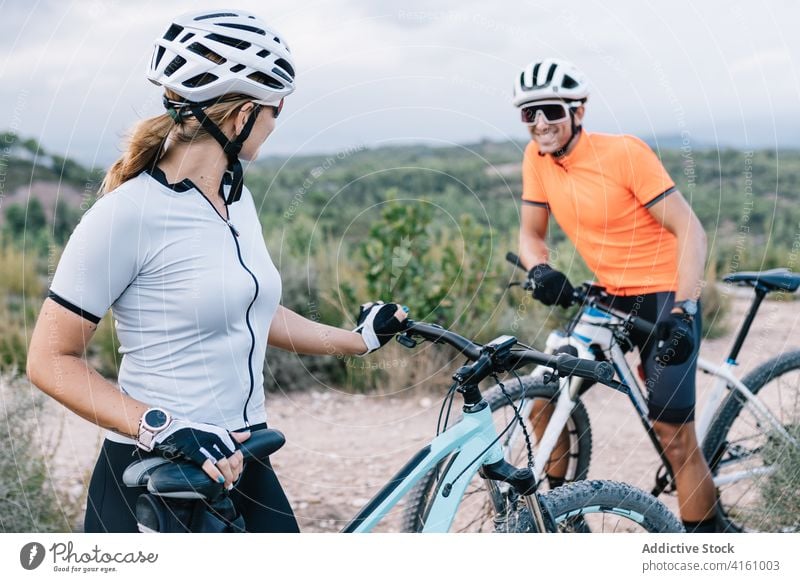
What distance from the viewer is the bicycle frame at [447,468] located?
1.93 metres

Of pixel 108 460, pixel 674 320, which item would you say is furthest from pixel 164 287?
pixel 674 320

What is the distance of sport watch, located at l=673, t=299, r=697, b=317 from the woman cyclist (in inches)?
60.5

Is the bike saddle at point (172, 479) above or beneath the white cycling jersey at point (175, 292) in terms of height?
beneath

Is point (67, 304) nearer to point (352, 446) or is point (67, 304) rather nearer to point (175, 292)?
point (175, 292)

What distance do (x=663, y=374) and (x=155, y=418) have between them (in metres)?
1.98

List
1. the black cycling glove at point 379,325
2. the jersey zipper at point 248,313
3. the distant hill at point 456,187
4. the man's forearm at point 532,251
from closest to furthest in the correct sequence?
the jersey zipper at point 248,313, the black cycling glove at point 379,325, the man's forearm at point 532,251, the distant hill at point 456,187

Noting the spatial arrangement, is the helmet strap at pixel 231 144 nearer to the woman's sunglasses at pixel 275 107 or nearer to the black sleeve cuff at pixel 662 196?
the woman's sunglasses at pixel 275 107

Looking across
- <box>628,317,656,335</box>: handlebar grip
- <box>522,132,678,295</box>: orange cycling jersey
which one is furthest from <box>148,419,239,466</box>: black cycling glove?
<box>522,132,678,295</box>: orange cycling jersey

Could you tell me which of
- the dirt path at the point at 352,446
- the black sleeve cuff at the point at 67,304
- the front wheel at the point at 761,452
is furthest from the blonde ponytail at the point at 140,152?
the front wheel at the point at 761,452

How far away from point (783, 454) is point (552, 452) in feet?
3.02

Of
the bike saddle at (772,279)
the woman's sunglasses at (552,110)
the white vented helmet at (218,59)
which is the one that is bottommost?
the bike saddle at (772,279)

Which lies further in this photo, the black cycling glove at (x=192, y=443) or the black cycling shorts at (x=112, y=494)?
the black cycling shorts at (x=112, y=494)

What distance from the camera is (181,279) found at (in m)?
1.80
